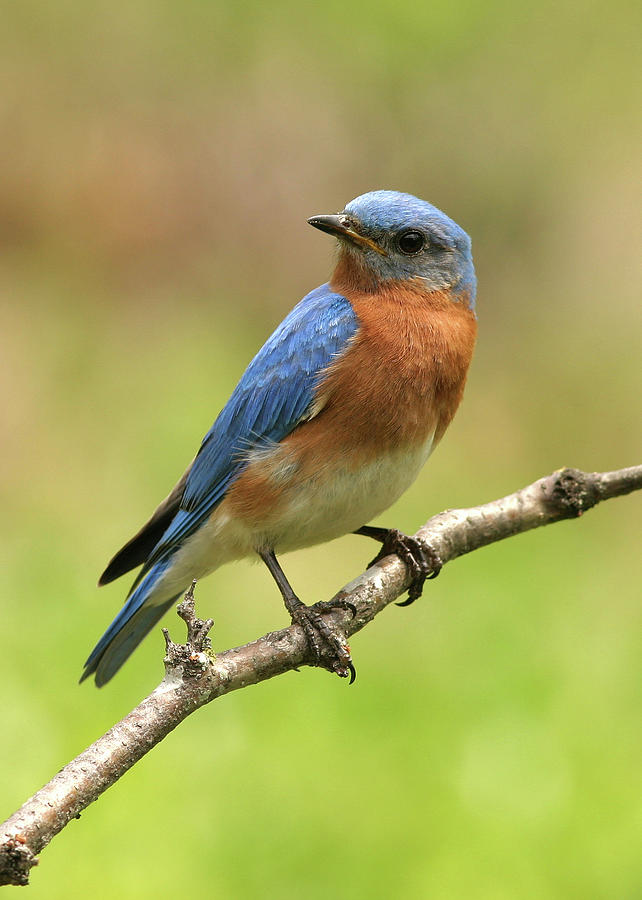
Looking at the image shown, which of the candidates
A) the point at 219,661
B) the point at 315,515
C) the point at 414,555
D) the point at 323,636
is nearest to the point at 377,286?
the point at 315,515

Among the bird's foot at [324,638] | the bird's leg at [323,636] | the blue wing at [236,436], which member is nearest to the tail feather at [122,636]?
the blue wing at [236,436]

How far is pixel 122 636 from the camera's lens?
4961 mm

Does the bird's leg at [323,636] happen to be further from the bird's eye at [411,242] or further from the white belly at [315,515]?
the bird's eye at [411,242]

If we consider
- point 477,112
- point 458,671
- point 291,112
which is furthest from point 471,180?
point 458,671

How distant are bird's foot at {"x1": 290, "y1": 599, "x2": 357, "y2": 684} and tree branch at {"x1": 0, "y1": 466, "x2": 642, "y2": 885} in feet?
0.11

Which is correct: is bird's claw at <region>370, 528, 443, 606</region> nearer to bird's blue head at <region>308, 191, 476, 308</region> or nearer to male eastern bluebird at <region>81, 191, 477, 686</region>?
male eastern bluebird at <region>81, 191, 477, 686</region>

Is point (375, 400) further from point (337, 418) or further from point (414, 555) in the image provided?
point (414, 555)

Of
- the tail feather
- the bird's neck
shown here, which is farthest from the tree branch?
the tail feather

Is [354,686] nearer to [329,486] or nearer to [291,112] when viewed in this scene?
[329,486]

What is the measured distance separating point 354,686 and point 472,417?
3.12 metres

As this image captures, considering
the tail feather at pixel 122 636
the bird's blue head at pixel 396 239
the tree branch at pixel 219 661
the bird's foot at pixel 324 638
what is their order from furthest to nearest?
1. the tail feather at pixel 122 636
2. the bird's blue head at pixel 396 239
3. the bird's foot at pixel 324 638
4. the tree branch at pixel 219 661

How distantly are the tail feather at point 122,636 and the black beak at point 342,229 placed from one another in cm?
149

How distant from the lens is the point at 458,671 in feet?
21.6

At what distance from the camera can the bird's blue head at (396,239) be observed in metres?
4.74
